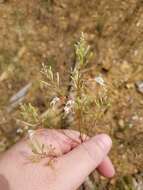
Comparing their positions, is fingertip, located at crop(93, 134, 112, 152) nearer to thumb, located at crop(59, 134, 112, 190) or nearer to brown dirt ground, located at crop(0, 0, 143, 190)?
thumb, located at crop(59, 134, 112, 190)


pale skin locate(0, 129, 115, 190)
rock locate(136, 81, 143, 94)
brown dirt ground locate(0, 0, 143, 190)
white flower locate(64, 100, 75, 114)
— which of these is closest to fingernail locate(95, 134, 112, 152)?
pale skin locate(0, 129, 115, 190)

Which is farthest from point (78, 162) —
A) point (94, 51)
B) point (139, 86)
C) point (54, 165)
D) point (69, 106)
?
point (94, 51)

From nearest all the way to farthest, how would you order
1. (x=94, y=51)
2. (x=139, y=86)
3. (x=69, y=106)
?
1. (x=69, y=106)
2. (x=139, y=86)
3. (x=94, y=51)

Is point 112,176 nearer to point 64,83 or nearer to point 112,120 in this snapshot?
point 112,120

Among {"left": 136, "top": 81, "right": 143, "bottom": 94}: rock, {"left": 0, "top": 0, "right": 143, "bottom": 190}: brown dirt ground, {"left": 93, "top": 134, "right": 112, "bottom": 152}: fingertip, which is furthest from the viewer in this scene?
{"left": 136, "top": 81, "right": 143, "bottom": 94}: rock

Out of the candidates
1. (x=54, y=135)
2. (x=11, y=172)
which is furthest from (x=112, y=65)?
(x=11, y=172)

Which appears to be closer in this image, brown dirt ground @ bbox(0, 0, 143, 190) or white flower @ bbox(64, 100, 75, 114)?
white flower @ bbox(64, 100, 75, 114)

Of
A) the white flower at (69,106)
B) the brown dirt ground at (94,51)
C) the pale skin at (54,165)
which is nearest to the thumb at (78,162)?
the pale skin at (54,165)

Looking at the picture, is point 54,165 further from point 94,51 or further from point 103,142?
point 94,51
